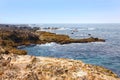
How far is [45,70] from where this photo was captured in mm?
9414

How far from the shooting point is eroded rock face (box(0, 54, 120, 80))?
9055 millimetres

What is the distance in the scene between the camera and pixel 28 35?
95.6 m

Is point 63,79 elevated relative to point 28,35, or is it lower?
elevated

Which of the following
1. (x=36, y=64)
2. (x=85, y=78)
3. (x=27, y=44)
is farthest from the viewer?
(x=27, y=44)

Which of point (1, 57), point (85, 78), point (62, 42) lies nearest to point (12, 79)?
point (1, 57)

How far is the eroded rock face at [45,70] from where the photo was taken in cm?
905

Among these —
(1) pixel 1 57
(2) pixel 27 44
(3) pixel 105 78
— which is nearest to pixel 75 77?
(3) pixel 105 78

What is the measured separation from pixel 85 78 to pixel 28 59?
273 centimetres

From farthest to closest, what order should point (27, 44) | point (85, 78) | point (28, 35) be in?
1. point (28, 35)
2. point (27, 44)
3. point (85, 78)

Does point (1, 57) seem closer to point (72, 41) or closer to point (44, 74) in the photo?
point (44, 74)

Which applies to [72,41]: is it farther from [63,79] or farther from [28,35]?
[63,79]

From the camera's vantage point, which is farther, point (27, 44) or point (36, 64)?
point (27, 44)

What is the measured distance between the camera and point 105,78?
9039mm

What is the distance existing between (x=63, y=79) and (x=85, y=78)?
802 millimetres
